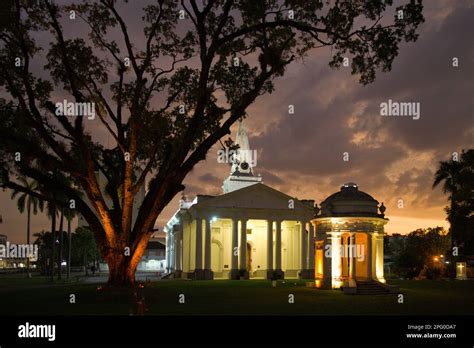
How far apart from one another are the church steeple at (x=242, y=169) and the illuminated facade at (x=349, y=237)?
37.3 m

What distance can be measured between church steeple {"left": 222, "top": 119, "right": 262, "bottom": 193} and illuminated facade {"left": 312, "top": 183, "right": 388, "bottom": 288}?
37.3m

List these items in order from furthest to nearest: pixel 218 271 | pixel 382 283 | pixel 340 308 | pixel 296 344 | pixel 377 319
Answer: pixel 218 271
pixel 382 283
pixel 340 308
pixel 377 319
pixel 296 344

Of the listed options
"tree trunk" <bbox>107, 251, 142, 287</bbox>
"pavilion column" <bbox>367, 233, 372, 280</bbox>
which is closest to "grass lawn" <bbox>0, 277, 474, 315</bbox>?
"tree trunk" <bbox>107, 251, 142, 287</bbox>

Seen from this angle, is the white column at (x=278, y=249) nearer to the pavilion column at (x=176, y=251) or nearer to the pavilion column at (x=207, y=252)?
the pavilion column at (x=207, y=252)

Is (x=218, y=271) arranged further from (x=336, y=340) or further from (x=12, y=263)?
(x=12, y=263)

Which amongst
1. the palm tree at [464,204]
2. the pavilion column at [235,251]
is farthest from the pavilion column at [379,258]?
the pavilion column at [235,251]

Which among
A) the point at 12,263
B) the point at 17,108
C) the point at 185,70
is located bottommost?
the point at 12,263

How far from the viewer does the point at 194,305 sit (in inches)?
1016

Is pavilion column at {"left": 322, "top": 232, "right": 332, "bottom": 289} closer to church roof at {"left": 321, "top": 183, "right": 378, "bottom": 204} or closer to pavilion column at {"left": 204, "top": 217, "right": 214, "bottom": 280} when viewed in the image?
church roof at {"left": 321, "top": 183, "right": 378, "bottom": 204}

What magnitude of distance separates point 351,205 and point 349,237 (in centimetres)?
244

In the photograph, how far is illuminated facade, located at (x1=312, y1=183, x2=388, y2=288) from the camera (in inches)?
1377

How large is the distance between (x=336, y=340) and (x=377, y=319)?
3669 millimetres

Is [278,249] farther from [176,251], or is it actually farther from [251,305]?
[251,305]

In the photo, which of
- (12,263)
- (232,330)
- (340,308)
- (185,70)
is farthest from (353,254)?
(12,263)
